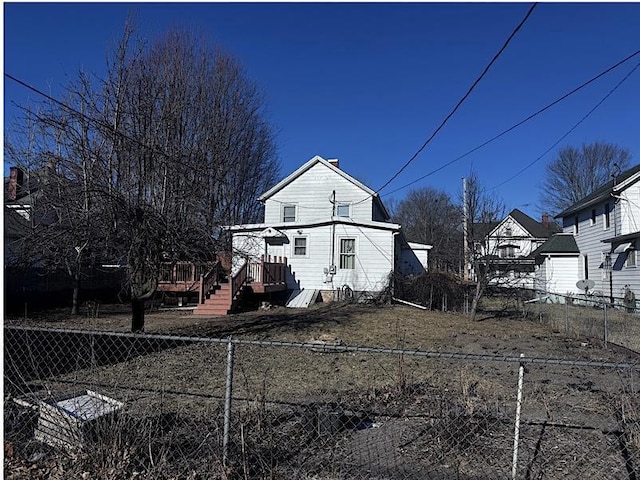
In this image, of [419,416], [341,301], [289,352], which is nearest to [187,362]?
[289,352]

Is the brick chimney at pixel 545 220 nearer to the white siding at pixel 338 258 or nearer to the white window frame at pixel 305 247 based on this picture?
the white siding at pixel 338 258

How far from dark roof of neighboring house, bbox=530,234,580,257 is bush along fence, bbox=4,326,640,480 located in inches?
789

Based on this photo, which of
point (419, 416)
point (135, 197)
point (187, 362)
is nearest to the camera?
point (419, 416)

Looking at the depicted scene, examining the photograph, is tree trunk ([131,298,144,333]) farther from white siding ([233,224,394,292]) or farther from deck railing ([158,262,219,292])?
white siding ([233,224,394,292])

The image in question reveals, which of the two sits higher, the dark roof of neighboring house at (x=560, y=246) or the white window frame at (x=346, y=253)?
the dark roof of neighboring house at (x=560, y=246)

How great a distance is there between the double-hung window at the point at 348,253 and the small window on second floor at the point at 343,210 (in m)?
2.70

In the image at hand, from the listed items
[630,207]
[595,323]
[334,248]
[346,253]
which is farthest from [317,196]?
[630,207]

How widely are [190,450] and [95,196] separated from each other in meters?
6.24

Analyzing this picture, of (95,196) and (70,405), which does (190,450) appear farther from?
(95,196)

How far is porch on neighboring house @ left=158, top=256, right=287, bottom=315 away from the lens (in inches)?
602

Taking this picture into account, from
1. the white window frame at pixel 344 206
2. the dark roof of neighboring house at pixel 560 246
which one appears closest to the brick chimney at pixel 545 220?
the dark roof of neighboring house at pixel 560 246

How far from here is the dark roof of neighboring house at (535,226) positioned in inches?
1594

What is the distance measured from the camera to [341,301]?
18516 mm

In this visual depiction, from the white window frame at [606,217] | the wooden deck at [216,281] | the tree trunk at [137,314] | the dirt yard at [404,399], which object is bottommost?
the dirt yard at [404,399]
